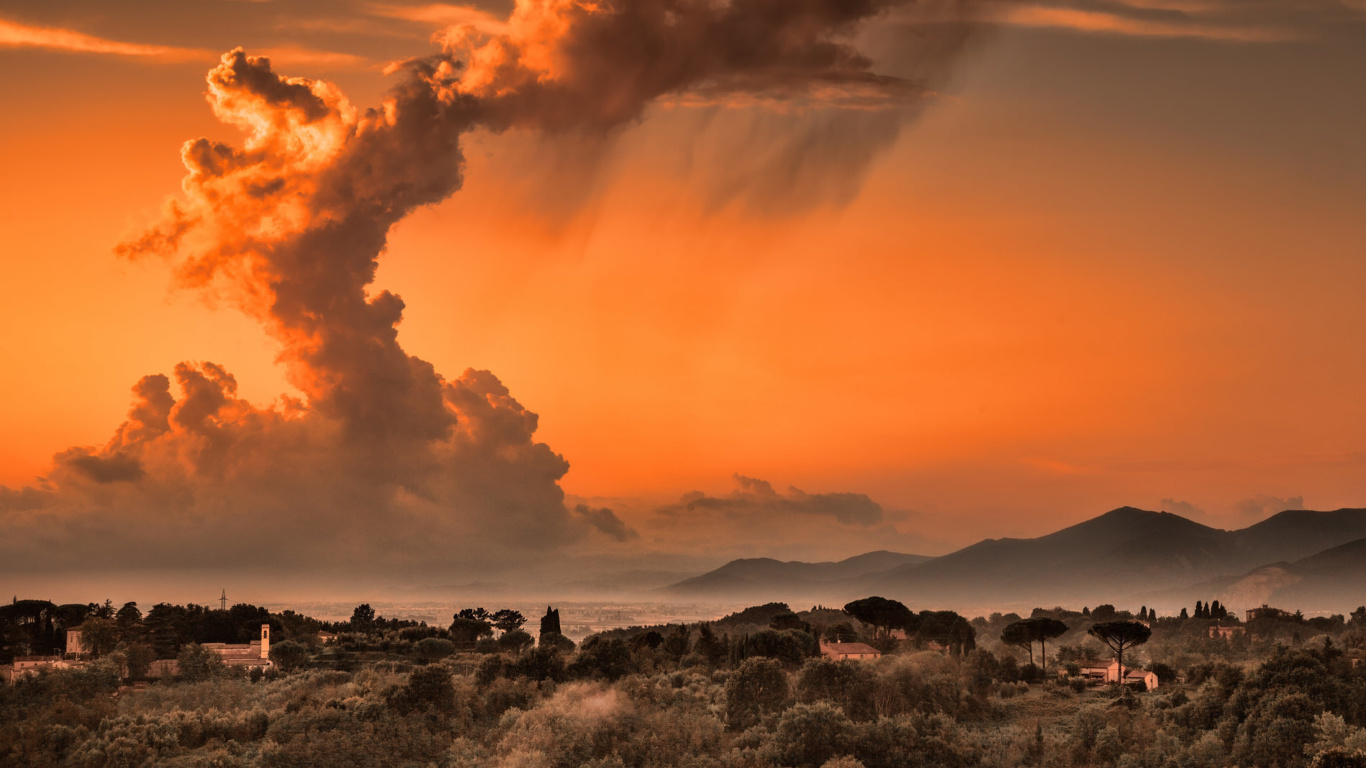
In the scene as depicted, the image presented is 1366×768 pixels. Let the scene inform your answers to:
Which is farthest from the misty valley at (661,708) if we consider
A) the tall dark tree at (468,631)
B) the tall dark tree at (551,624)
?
the tall dark tree at (551,624)

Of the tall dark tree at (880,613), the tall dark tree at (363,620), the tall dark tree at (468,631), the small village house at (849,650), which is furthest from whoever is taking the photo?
the tall dark tree at (363,620)

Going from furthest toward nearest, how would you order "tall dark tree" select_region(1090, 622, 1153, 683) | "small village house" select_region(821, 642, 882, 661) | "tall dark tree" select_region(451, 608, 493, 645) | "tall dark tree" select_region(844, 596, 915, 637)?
"tall dark tree" select_region(451, 608, 493, 645) < "tall dark tree" select_region(844, 596, 915, 637) < "small village house" select_region(821, 642, 882, 661) < "tall dark tree" select_region(1090, 622, 1153, 683)

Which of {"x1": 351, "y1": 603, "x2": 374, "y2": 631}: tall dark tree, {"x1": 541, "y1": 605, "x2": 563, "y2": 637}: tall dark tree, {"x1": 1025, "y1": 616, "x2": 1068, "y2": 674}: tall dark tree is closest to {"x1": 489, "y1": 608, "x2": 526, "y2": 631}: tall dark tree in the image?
{"x1": 541, "y1": 605, "x2": 563, "y2": 637}: tall dark tree

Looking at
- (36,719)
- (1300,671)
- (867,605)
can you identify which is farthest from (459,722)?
(867,605)

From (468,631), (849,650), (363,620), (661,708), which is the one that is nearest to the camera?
(661,708)

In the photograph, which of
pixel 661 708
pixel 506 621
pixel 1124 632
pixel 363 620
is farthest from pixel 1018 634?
pixel 363 620

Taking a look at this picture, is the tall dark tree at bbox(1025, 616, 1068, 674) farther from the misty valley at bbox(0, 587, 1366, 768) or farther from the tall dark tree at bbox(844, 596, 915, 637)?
the tall dark tree at bbox(844, 596, 915, 637)

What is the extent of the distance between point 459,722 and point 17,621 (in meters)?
71.1

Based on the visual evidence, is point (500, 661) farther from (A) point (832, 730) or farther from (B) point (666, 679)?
(A) point (832, 730)

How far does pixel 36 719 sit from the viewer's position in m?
46.7

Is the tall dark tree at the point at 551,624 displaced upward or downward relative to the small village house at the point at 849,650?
upward

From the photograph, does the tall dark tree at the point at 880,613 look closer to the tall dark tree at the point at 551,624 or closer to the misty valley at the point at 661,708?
the misty valley at the point at 661,708

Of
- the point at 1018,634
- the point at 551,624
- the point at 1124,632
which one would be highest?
the point at 551,624

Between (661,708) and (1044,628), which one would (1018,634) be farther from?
(661,708)
